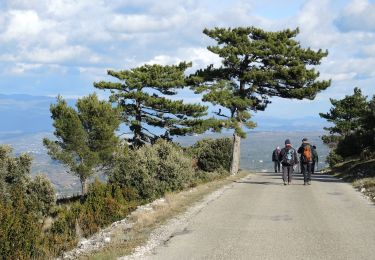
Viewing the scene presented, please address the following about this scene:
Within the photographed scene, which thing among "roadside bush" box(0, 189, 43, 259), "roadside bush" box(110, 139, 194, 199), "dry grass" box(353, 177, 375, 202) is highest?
"roadside bush" box(110, 139, 194, 199)

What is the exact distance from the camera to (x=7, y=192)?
109 ft

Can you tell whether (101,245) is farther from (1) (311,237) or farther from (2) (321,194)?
(2) (321,194)

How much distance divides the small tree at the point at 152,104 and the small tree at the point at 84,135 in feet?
5.30

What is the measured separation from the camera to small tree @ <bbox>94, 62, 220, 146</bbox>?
41.9 meters

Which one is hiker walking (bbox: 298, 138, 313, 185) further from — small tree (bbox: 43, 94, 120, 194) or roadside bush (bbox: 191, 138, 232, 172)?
small tree (bbox: 43, 94, 120, 194)

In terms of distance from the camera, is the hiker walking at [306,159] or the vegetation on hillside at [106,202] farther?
the hiker walking at [306,159]

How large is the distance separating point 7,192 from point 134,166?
52.3 feet

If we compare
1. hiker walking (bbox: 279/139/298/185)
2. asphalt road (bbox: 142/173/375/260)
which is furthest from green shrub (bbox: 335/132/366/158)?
asphalt road (bbox: 142/173/375/260)

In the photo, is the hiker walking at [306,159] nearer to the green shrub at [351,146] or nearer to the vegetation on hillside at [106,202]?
the vegetation on hillside at [106,202]

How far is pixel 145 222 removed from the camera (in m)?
11.7

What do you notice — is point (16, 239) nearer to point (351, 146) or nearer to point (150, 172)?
point (150, 172)

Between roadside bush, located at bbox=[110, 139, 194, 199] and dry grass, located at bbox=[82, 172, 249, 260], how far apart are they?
2866mm

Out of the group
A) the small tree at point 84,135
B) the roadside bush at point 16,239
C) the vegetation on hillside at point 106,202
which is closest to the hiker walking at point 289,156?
the vegetation on hillside at point 106,202

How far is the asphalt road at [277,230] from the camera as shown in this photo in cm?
843
